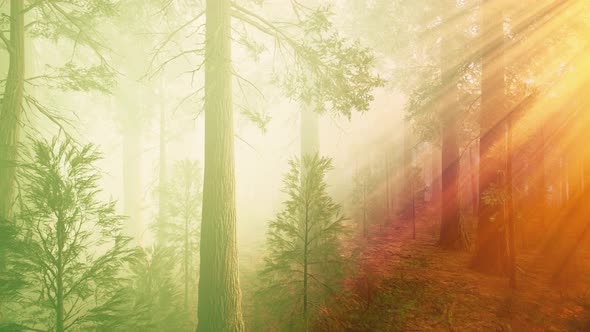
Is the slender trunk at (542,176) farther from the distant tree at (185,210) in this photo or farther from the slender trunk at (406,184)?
the distant tree at (185,210)

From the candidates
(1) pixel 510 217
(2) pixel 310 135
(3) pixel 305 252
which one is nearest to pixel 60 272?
(3) pixel 305 252

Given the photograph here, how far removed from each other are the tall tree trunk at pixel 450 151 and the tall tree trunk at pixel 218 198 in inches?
343

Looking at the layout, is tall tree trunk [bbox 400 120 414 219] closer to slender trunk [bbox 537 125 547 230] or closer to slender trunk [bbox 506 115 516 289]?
slender trunk [bbox 537 125 547 230]

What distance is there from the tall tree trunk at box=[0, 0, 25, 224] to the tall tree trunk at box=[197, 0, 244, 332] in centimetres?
390

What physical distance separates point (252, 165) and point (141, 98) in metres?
26.4

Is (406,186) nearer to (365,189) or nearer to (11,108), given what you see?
(365,189)

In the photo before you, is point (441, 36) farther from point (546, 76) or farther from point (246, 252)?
point (246, 252)

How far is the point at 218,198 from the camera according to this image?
5.79 m

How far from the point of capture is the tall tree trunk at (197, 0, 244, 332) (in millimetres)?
5648

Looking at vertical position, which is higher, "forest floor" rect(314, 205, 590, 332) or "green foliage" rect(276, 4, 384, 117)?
"green foliage" rect(276, 4, 384, 117)

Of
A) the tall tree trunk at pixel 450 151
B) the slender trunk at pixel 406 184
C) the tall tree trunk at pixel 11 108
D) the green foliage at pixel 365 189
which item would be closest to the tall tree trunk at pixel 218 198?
the tall tree trunk at pixel 11 108

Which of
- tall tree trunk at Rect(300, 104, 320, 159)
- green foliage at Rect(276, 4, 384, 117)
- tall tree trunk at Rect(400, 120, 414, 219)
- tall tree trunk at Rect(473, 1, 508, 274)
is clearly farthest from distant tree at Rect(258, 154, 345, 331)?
tall tree trunk at Rect(400, 120, 414, 219)

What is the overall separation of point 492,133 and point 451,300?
17.6 feet

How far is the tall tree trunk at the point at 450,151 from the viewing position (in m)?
10.7
